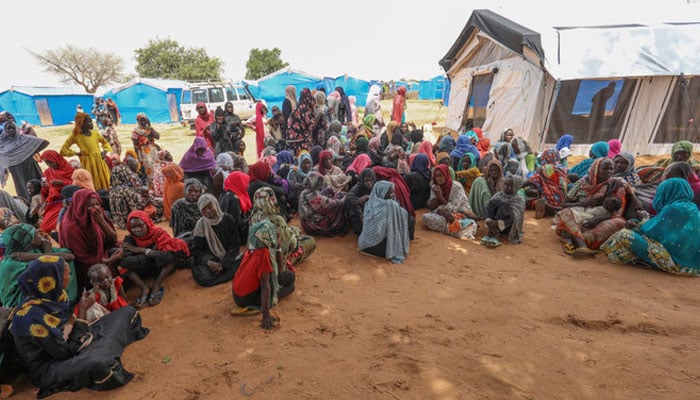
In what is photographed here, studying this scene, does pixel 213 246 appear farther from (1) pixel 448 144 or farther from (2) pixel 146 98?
(2) pixel 146 98

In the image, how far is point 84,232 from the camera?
3473 millimetres

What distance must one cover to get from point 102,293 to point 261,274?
4.68ft

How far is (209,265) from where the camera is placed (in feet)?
13.1

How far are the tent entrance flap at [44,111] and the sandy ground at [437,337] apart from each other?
25.8 metres

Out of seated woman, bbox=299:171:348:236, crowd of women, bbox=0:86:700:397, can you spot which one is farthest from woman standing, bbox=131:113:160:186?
seated woman, bbox=299:171:348:236

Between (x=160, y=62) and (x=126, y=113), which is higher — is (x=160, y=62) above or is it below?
above

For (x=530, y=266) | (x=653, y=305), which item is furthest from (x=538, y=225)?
(x=653, y=305)

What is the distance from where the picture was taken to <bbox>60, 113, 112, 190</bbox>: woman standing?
595cm

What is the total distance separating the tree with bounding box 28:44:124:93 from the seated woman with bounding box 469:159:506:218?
1790 inches

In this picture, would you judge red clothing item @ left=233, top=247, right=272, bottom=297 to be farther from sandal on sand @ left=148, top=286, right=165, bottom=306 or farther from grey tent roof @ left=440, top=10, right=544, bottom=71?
grey tent roof @ left=440, top=10, right=544, bottom=71

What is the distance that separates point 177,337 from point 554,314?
3346 mm

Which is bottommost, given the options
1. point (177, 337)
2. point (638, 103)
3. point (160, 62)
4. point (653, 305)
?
point (177, 337)

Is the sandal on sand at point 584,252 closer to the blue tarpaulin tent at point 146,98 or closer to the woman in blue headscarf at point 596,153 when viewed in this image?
the woman in blue headscarf at point 596,153

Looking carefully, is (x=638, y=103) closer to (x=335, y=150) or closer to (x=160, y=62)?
(x=335, y=150)
